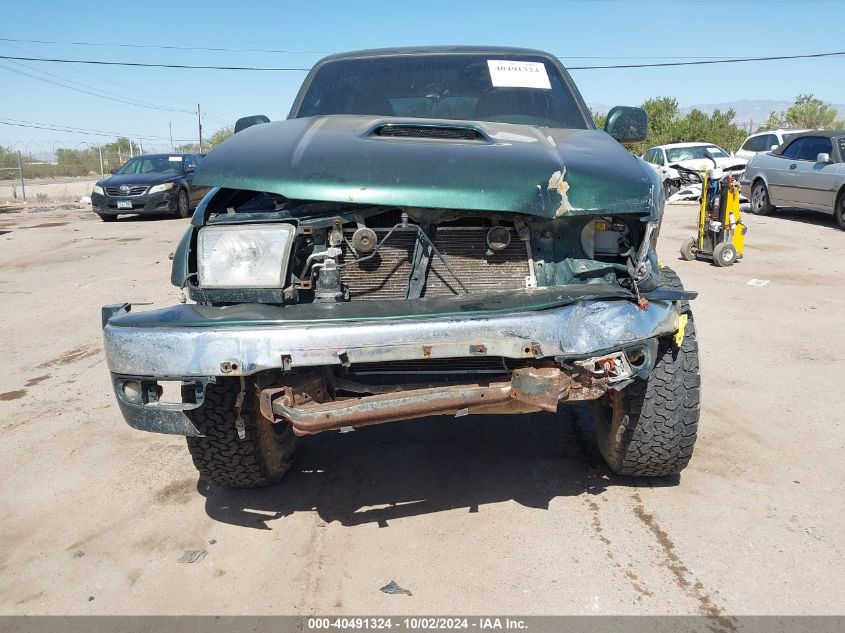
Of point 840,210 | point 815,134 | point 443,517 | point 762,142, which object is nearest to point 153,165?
point 815,134

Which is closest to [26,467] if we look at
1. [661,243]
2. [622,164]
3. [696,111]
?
[622,164]

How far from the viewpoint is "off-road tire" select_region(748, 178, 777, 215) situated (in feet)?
45.3

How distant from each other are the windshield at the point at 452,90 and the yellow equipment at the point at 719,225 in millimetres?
5162

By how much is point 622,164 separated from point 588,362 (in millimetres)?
904

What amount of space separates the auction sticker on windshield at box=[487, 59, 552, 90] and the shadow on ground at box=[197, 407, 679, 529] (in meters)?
1.88

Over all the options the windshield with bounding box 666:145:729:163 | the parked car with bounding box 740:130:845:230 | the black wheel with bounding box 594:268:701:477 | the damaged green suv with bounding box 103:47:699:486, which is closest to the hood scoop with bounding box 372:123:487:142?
the damaged green suv with bounding box 103:47:699:486

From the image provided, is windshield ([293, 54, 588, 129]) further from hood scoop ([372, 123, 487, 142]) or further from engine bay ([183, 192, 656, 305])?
engine bay ([183, 192, 656, 305])

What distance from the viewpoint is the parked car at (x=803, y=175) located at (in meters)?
11.8

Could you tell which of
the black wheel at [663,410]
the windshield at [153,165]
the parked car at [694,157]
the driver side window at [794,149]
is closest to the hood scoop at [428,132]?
the black wheel at [663,410]

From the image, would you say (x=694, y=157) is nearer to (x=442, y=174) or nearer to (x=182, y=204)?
(x=182, y=204)

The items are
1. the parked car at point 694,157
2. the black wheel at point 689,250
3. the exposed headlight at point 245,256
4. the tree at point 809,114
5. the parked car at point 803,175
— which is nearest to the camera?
the exposed headlight at point 245,256

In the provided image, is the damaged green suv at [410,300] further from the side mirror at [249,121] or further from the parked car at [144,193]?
the parked car at [144,193]

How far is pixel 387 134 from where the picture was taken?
3.22 meters

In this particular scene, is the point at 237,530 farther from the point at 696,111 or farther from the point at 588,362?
the point at 696,111
